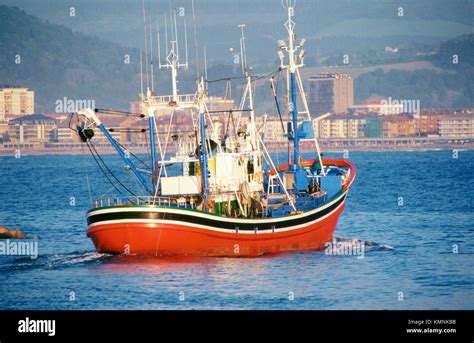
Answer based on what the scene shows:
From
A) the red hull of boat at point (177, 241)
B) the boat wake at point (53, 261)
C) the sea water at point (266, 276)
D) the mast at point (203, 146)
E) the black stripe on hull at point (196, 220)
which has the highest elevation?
the mast at point (203, 146)

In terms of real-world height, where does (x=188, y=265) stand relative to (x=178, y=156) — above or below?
below

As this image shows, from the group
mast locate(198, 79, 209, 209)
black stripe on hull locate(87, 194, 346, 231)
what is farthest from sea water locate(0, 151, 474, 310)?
mast locate(198, 79, 209, 209)

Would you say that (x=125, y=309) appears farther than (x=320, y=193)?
No

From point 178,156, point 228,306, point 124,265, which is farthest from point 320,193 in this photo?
point 228,306

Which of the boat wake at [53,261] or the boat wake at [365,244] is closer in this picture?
the boat wake at [53,261]

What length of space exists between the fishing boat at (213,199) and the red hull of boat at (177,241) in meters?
0.04

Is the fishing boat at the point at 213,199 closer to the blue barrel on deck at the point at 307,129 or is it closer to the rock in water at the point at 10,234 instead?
the blue barrel on deck at the point at 307,129

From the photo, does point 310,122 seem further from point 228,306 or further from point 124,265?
point 228,306

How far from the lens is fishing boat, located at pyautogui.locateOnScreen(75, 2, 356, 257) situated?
4831 centimetres

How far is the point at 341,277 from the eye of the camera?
47562 millimetres

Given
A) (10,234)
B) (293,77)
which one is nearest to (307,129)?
(293,77)

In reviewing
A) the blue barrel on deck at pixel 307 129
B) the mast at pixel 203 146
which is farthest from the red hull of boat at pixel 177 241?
the blue barrel on deck at pixel 307 129

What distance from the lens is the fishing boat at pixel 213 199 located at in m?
48.3
